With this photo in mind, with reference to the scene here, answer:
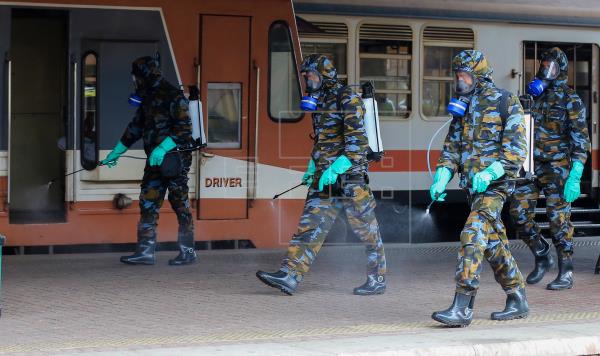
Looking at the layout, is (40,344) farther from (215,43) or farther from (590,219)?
(590,219)

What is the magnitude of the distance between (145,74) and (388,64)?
324cm

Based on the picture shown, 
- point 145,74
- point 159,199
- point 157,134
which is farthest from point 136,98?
point 159,199

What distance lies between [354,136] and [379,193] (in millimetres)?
3881

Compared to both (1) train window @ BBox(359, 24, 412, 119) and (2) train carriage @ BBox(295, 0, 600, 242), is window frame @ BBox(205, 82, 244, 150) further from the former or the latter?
(1) train window @ BBox(359, 24, 412, 119)

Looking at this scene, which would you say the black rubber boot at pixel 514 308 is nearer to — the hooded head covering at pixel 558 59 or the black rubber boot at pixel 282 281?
the black rubber boot at pixel 282 281

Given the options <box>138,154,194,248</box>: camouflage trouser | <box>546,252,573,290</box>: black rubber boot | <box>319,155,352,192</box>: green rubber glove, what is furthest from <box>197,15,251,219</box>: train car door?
<box>546,252,573,290</box>: black rubber boot

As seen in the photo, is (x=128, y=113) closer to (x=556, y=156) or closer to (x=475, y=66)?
(x=556, y=156)

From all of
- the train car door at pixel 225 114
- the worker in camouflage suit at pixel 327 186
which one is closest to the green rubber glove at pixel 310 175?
the worker in camouflage suit at pixel 327 186

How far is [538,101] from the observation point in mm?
10406

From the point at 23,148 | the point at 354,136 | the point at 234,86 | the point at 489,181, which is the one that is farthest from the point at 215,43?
the point at 489,181

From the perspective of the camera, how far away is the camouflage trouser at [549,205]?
10.2m

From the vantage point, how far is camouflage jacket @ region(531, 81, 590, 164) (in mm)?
10172

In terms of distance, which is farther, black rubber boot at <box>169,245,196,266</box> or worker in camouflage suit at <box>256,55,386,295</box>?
black rubber boot at <box>169,245,196,266</box>

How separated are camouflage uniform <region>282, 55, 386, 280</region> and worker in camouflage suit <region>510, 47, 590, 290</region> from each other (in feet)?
5.23
